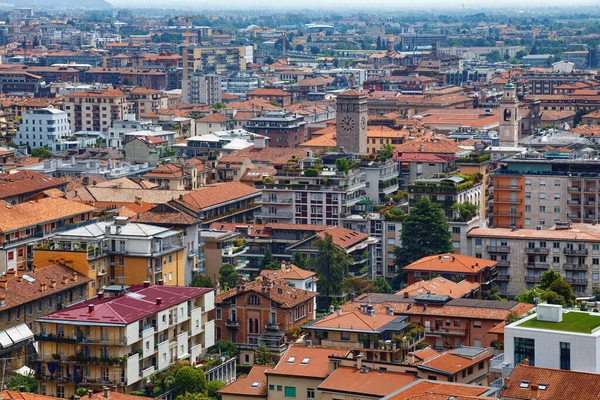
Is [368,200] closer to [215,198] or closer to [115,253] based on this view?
[215,198]

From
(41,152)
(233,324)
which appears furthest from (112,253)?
(41,152)

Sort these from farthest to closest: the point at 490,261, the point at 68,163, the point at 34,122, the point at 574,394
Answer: the point at 34,122 < the point at 68,163 < the point at 490,261 < the point at 574,394

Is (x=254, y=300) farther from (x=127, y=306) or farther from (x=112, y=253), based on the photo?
(x=127, y=306)

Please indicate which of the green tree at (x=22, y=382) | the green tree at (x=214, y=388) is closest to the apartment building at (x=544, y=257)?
the green tree at (x=214, y=388)

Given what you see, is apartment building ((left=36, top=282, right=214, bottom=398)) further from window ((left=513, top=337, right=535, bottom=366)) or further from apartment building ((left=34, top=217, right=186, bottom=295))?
window ((left=513, top=337, right=535, bottom=366))

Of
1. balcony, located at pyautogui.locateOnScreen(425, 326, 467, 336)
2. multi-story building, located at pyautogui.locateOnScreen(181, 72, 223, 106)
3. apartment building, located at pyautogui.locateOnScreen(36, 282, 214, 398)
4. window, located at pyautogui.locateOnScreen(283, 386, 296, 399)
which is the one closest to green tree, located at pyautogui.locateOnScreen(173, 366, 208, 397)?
apartment building, located at pyautogui.locateOnScreen(36, 282, 214, 398)

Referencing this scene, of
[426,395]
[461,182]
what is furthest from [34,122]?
[426,395]
